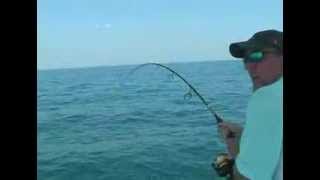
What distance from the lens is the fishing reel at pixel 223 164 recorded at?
2053 millimetres

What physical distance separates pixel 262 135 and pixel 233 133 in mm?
90

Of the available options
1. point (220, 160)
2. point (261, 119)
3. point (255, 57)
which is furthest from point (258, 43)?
point (220, 160)

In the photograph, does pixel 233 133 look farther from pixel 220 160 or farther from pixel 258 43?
pixel 258 43

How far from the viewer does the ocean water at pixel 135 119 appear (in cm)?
204

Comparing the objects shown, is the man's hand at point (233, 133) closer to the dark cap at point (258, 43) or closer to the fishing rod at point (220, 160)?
the fishing rod at point (220, 160)

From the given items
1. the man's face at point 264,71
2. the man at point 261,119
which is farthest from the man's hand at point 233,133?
the man's face at point 264,71

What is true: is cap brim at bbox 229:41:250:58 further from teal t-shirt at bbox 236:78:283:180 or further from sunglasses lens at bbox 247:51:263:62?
teal t-shirt at bbox 236:78:283:180

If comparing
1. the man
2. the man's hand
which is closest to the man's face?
the man

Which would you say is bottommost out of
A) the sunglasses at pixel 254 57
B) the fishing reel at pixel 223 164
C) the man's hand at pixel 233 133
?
the fishing reel at pixel 223 164

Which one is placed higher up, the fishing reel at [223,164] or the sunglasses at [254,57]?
the sunglasses at [254,57]

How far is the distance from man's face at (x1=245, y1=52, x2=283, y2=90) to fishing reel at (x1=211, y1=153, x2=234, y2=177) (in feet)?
0.75

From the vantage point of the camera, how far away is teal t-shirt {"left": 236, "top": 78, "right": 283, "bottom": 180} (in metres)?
2.05

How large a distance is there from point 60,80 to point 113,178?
1.12 feet
